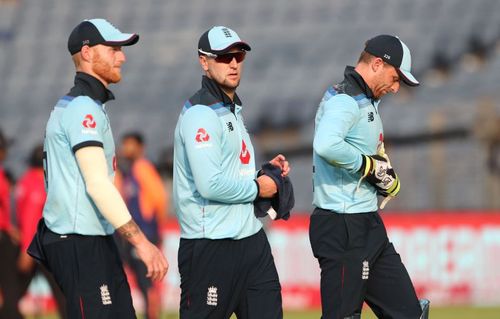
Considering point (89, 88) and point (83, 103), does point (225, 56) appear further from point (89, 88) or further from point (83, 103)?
point (83, 103)

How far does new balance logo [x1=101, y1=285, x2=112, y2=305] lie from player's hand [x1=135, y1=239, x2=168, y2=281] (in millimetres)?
366

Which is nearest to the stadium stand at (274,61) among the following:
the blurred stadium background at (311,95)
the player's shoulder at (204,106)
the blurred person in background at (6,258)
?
the blurred stadium background at (311,95)

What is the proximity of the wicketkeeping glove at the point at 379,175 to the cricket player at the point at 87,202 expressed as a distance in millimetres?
1709

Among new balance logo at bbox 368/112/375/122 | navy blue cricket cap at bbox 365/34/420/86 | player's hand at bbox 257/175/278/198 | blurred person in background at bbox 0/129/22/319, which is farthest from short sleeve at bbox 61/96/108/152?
blurred person in background at bbox 0/129/22/319

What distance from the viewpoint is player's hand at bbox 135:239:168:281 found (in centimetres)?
609

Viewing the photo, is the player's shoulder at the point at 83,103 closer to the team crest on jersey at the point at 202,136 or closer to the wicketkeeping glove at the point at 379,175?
the team crest on jersey at the point at 202,136

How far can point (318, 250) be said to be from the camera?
7699 millimetres

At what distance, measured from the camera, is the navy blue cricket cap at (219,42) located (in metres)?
6.86

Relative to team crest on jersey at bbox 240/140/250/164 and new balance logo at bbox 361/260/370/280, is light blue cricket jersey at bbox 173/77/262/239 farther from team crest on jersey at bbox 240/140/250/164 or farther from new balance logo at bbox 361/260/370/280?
new balance logo at bbox 361/260/370/280

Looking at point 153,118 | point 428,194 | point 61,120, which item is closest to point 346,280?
point 61,120

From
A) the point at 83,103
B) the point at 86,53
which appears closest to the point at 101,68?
the point at 86,53

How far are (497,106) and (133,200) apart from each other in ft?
24.8

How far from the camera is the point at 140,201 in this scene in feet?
42.5

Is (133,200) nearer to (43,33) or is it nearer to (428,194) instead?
(428,194)
